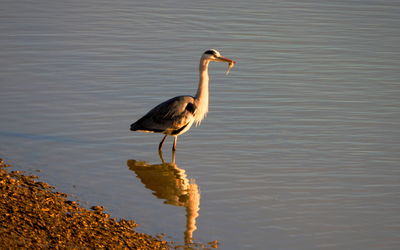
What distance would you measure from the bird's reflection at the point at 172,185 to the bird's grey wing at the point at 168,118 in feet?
2.04

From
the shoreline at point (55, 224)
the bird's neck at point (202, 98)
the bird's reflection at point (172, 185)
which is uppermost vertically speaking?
the bird's neck at point (202, 98)

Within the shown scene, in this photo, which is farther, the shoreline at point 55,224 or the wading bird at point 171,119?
the wading bird at point 171,119

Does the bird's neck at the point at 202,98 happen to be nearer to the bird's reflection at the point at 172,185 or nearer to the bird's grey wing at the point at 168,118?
the bird's grey wing at the point at 168,118

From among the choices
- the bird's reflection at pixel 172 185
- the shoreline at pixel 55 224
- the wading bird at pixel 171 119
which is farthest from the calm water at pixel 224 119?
the shoreline at pixel 55 224

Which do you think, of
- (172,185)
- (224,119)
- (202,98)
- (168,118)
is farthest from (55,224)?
(224,119)

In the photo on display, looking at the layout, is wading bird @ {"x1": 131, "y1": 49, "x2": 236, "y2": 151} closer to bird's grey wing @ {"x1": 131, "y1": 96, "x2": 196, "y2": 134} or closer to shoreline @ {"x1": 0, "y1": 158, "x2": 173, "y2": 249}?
bird's grey wing @ {"x1": 131, "y1": 96, "x2": 196, "y2": 134}

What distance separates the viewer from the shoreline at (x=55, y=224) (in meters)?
7.95

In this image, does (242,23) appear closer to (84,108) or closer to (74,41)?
(74,41)

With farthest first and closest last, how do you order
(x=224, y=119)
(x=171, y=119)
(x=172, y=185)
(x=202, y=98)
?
(x=224, y=119) → (x=202, y=98) → (x=171, y=119) → (x=172, y=185)

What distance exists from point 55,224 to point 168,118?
16.1ft

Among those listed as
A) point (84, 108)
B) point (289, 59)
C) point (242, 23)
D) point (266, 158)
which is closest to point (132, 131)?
point (84, 108)

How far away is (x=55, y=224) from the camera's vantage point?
8500 mm

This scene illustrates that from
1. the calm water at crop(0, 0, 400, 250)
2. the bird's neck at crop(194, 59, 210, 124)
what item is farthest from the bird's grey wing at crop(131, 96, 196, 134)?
the calm water at crop(0, 0, 400, 250)

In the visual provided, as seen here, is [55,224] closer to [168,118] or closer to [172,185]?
[172,185]
